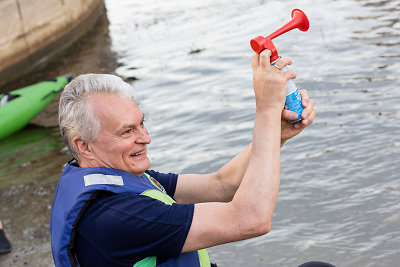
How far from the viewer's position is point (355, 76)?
910 centimetres

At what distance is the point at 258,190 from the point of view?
240 cm

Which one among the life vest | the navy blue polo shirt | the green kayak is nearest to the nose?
the life vest

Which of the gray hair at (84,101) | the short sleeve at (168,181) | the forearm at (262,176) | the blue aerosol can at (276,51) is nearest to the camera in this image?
the forearm at (262,176)

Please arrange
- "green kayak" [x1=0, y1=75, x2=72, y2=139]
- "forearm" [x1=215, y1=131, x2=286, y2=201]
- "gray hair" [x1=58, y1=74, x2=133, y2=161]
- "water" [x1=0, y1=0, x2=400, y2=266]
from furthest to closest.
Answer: "green kayak" [x1=0, y1=75, x2=72, y2=139] < "water" [x1=0, y1=0, x2=400, y2=266] < "forearm" [x1=215, y1=131, x2=286, y2=201] < "gray hair" [x1=58, y1=74, x2=133, y2=161]

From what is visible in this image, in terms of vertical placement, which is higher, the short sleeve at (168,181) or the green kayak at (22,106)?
the short sleeve at (168,181)

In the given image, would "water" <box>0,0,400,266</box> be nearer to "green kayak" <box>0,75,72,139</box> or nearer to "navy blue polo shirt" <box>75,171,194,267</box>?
"green kayak" <box>0,75,72,139</box>

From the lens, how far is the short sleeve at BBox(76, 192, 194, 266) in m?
2.42

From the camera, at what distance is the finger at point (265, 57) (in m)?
2.48

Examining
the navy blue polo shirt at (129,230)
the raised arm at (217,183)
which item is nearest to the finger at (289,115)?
the raised arm at (217,183)

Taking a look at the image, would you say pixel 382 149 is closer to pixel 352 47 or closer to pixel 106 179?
pixel 352 47

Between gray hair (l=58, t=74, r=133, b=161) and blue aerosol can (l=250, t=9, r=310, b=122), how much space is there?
2.00 feet

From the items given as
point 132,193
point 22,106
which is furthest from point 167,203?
point 22,106

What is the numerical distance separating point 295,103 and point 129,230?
2.86 feet

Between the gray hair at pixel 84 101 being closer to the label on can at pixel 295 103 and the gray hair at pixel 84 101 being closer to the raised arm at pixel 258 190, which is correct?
the raised arm at pixel 258 190
